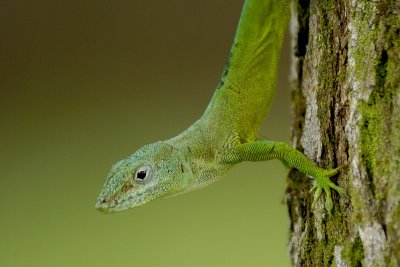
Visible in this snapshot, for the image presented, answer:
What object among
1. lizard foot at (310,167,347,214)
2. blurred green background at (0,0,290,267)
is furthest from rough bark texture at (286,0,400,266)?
blurred green background at (0,0,290,267)

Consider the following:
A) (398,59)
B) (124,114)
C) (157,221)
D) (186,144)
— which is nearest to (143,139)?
(124,114)

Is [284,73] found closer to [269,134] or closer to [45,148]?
[269,134]

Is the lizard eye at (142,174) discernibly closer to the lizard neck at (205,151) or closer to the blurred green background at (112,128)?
the lizard neck at (205,151)

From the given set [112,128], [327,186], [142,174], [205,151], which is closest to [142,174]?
[142,174]

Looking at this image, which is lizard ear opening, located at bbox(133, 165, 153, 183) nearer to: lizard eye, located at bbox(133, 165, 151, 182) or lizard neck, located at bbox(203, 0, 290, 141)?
lizard eye, located at bbox(133, 165, 151, 182)

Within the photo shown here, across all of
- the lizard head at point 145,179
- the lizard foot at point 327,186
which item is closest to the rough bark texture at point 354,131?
the lizard foot at point 327,186
